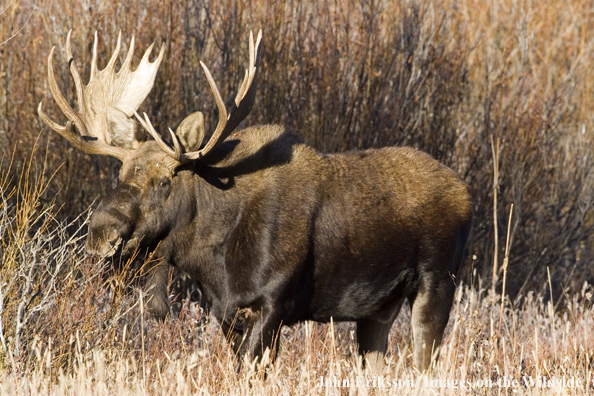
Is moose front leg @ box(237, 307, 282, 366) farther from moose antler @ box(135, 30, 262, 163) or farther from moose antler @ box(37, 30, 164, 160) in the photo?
moose antler @ box(37, 30, 164, 160)

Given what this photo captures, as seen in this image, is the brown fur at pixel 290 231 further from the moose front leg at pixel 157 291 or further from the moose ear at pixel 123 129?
the moose ear at pixel 123 129

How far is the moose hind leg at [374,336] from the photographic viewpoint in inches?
239

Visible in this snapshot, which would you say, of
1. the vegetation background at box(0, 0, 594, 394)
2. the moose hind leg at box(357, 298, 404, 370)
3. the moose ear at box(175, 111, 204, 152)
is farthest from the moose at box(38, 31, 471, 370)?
the vegetation background at box(0, 0, 594, 394)

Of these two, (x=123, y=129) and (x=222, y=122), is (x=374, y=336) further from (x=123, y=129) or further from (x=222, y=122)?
(x=123, y=129)

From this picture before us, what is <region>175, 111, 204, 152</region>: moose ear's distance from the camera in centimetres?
520

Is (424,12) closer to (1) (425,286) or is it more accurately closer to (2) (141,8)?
(2) (141,8)

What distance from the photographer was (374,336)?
6.11 metres

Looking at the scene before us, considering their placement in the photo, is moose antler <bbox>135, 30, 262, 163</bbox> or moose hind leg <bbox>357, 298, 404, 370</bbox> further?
moose hind leg <bbox>357, 298, 404, 370</bbox>

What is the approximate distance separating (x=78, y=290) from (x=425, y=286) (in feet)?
7.45

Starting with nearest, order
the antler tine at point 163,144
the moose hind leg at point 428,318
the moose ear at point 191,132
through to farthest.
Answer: the antler tine at point 163,144, the moose ear at point 191,132, the moose hind leg at point 428,318

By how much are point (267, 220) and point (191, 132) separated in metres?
0.69

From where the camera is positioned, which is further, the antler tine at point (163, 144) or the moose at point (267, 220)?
the moose at point (267, 220)

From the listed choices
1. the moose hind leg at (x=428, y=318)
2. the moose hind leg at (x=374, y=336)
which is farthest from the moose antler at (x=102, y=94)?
the moose hind leg at (x=428, y=318)

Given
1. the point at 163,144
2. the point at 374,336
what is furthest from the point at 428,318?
the point at 163,144
